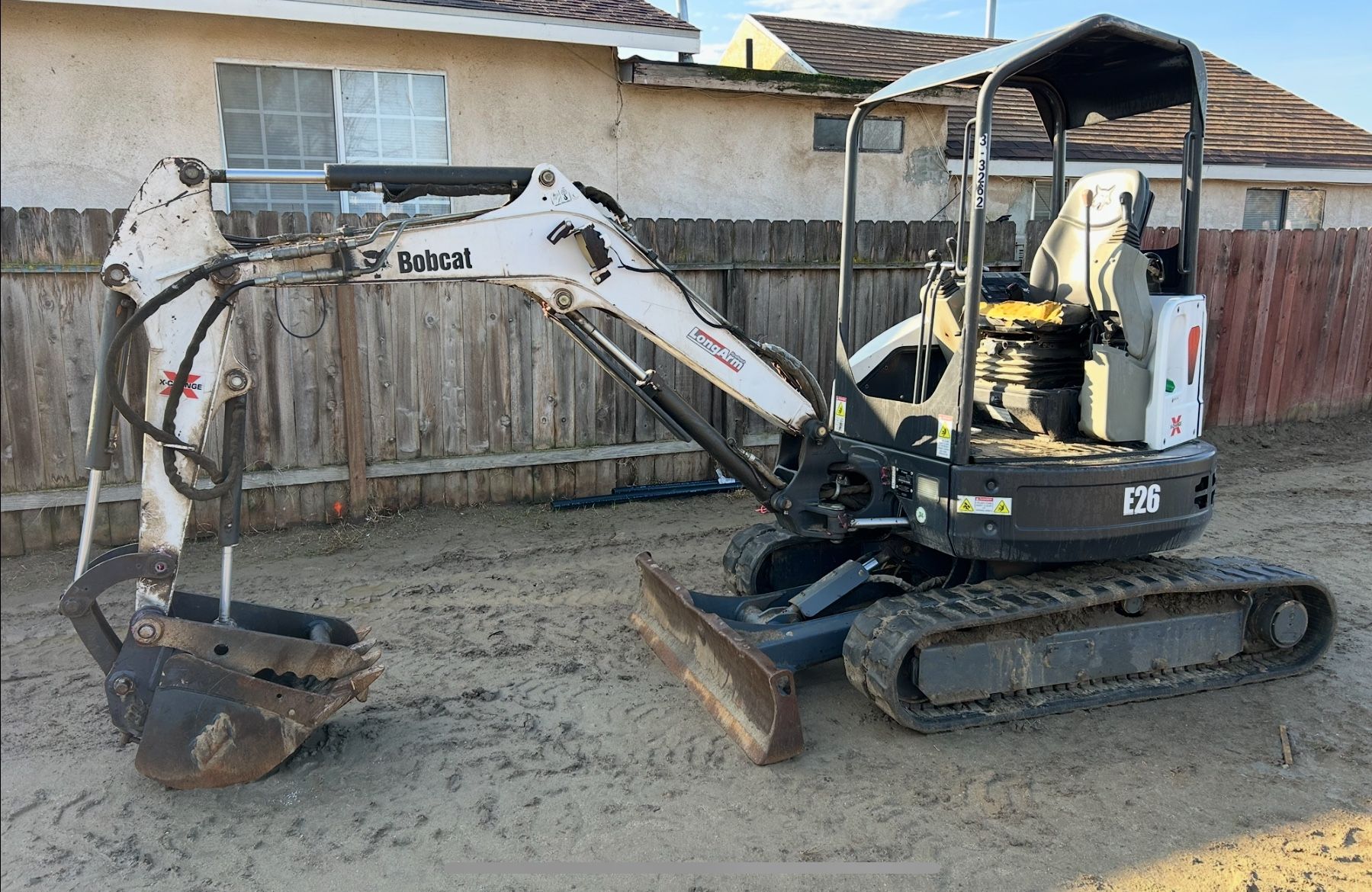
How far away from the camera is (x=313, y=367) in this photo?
696cm

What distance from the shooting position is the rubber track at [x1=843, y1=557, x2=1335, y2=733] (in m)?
4.23

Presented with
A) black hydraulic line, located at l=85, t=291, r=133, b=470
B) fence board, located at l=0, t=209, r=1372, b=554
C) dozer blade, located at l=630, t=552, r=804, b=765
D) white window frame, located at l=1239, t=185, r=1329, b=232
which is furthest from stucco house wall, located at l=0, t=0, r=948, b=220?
white window frame, located at l=1239, t=185, r=1329, b=232

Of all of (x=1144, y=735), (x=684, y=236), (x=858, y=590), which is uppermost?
(x=684, y=236)

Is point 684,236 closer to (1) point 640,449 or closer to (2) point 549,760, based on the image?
(1) point 640,449

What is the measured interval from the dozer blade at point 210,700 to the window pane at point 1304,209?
16.3m

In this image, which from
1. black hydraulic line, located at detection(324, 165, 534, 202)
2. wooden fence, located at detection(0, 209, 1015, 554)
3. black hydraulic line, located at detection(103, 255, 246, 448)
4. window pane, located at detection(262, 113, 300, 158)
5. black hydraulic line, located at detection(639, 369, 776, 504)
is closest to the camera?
black hydraulic line, located at detection(103, 255, 246, 448)

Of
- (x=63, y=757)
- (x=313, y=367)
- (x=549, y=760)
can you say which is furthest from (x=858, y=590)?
(x=313, y=367)

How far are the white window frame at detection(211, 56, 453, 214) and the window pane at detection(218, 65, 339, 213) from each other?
24 millimetres

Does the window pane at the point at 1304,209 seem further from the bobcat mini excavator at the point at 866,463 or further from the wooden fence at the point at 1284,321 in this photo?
the bobcat mini excavator at the point at 866,463

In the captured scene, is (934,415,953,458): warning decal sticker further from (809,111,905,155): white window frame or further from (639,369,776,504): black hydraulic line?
(809,111,905,155): white window frame

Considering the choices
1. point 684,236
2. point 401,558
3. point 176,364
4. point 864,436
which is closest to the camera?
point 176,364

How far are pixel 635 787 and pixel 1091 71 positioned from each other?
458 cm

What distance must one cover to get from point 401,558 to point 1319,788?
545cm

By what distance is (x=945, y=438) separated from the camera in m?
4.44
